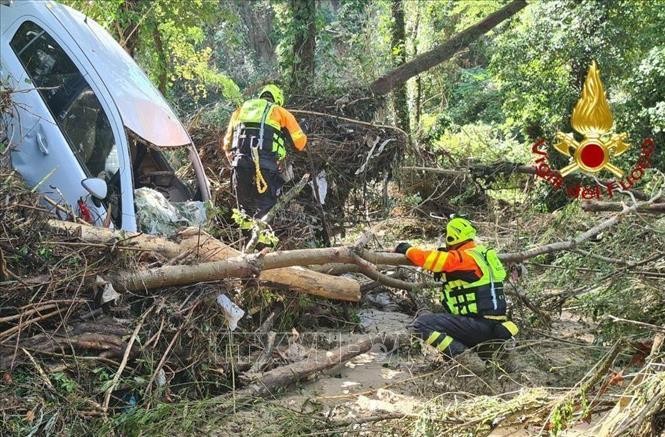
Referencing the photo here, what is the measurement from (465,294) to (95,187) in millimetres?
3052

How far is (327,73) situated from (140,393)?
7669 millimetres

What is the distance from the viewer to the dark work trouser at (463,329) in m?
5.64

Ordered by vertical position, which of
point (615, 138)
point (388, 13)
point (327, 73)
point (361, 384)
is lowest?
point (361, 384)

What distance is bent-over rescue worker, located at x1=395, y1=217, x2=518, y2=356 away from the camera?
5566 millimetres

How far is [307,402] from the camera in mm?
4199

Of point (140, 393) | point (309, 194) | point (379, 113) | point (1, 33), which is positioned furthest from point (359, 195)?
point (140, 393)

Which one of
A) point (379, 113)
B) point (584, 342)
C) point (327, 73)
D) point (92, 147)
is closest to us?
point (92, 147)

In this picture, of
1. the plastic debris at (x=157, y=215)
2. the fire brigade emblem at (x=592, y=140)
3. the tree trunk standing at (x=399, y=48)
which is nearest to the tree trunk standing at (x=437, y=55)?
the fire brigade emblem at (x=592, y=140)

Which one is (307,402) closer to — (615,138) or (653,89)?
(615,138)

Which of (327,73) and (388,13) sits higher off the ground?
(388,13)

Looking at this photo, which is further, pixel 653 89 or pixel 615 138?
pixel 653 89

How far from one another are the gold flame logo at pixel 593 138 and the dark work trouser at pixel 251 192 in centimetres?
362

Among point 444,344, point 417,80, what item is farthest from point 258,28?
point 444,344

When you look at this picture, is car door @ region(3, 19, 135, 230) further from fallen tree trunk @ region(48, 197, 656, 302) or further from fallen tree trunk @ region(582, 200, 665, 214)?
fallen tree trunk @ region(582, 200, 665, 214)
